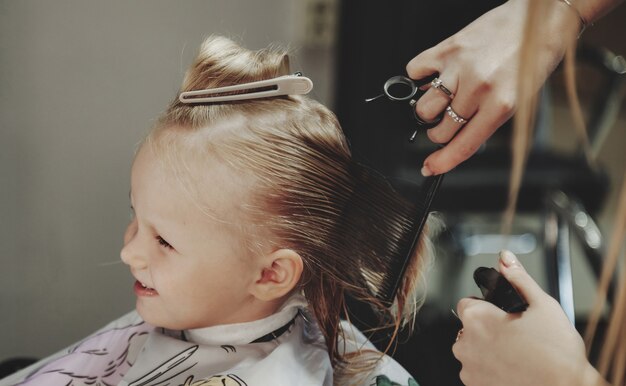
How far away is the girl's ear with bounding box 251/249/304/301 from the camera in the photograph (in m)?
0.90

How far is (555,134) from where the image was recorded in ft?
10.9

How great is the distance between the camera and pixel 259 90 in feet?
2.92

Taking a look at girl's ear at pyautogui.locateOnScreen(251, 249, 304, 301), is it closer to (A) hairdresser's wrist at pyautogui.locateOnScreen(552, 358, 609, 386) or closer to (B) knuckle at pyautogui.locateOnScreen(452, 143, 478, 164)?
(B) knuckle at pyautogui.locateOnScreen(452, 143, 478, 164)

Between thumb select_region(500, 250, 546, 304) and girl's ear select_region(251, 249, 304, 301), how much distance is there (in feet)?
0.85

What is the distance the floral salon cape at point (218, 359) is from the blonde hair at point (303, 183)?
0.04 m

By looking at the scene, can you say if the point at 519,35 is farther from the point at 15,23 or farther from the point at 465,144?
the point at 15,23

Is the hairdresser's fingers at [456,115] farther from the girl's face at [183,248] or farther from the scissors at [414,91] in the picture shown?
the girl's face at [183,248]

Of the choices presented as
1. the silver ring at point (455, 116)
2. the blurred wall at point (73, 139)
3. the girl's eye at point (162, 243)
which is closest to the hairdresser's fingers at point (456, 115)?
the silver ring at point (455, 116)

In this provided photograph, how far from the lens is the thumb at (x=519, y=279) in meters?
0.73

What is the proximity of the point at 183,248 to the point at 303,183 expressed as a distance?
17cm

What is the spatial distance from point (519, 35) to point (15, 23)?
2.69 ft

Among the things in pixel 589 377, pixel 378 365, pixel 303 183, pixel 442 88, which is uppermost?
pixel 442 88

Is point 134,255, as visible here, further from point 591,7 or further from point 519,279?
point 591,7

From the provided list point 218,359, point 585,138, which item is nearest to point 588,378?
point 585,138
